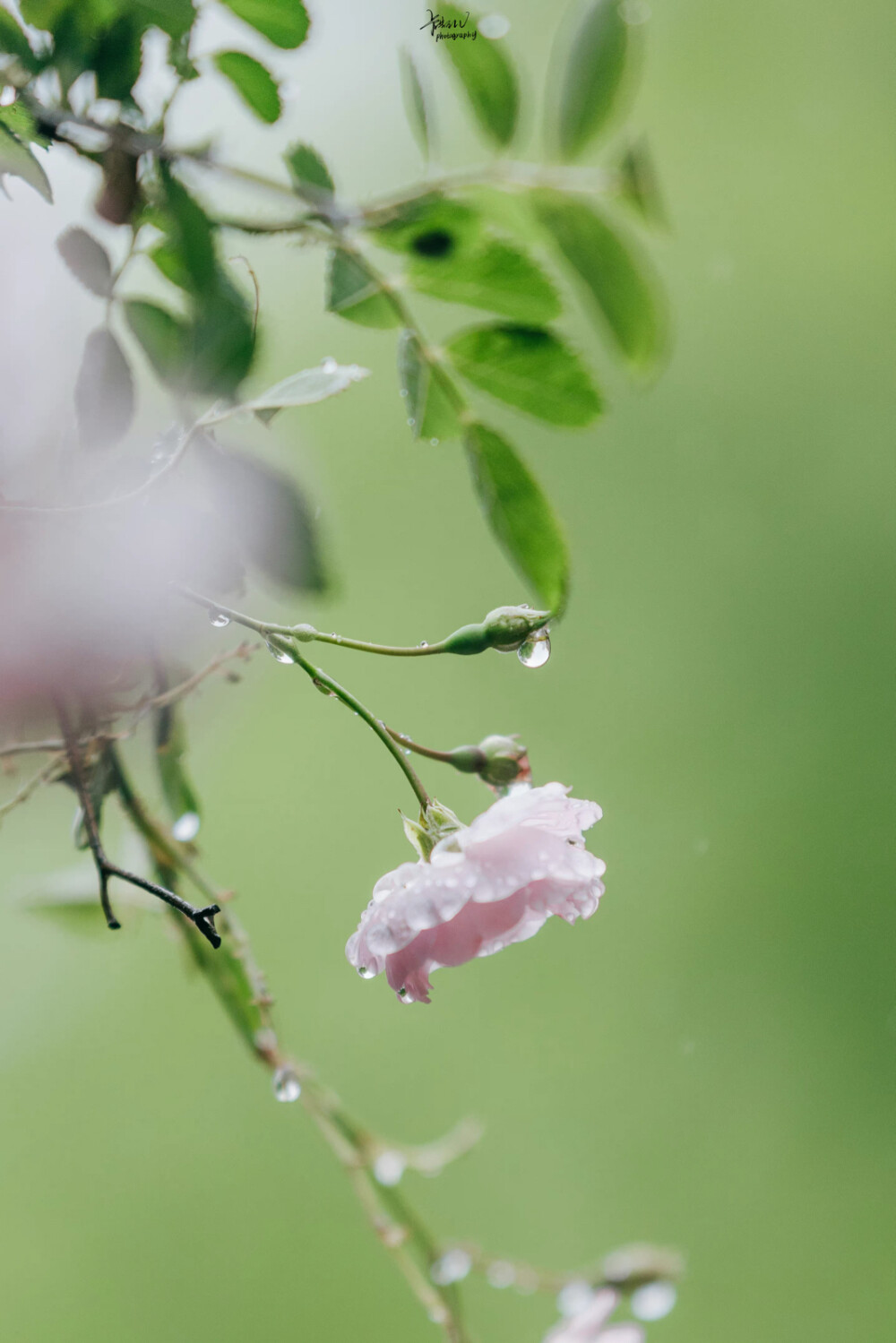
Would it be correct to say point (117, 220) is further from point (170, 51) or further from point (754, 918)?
point (754, 918)

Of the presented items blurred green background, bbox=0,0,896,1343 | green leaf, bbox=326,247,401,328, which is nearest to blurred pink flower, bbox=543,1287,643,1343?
green leaf, bbox=326,247,401,328

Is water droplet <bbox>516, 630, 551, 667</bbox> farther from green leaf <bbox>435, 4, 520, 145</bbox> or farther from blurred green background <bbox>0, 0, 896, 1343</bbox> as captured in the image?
blurred green background <bbox>0, 0, 896, 1343</bbox>

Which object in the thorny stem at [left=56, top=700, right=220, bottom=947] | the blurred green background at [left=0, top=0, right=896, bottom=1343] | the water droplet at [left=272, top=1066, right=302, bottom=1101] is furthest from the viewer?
the blurred green background at [left=0, top=0, right=896, bottom=1343]

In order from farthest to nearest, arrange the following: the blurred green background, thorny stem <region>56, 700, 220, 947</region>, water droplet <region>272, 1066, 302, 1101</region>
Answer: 1. the blurred green background
2. water droplet <region>272, 1066, 302, 1101</region>
3. thorny stem <region>56, 700, 220, 947</region>

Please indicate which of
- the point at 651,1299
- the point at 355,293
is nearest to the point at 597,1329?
the point at 651,1299

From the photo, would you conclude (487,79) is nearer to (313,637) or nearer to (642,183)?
(642,183)

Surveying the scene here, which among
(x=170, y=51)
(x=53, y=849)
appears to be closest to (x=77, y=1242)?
(x=53, y=849)

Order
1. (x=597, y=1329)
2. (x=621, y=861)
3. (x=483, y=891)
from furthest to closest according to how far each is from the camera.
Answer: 1. (x=621, y=861)
2. (x=597, y=1329)
3. (x=483, y=891)
